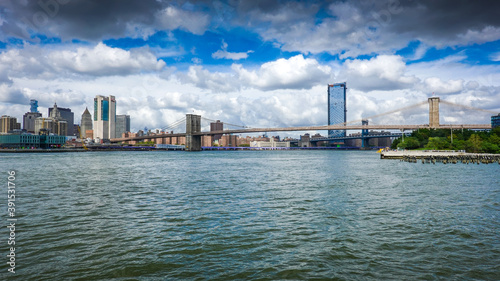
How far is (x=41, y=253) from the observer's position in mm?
8156

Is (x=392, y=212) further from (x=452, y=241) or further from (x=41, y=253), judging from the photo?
(x=41, y=253)

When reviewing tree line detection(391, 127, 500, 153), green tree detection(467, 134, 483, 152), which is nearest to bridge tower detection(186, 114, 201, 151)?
tree line detection(391, 127, 500, 153)

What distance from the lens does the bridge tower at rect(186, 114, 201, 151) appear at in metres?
132

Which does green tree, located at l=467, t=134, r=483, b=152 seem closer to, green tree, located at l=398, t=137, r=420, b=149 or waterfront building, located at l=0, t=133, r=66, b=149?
green tree, located at l=398, t=137, r=420, b=149

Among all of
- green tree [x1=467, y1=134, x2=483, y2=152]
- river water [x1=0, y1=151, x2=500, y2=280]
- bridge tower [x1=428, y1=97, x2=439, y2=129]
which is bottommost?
river water [x1=0, y1=151, x2=500, y2=280]

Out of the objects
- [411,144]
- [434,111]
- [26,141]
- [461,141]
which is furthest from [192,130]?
[461,141]

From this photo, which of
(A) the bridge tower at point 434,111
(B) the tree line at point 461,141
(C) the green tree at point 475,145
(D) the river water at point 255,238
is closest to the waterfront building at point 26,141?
(B) the tree line at point 461,141

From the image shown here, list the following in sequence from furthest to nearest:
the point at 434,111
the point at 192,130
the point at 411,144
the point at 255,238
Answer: the point at 192,130
the point at 434,111
the point at 411,144
the point at 255,238

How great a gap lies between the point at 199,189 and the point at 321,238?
12.2m

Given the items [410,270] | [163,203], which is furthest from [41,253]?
[410,270]

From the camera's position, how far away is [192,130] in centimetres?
13450

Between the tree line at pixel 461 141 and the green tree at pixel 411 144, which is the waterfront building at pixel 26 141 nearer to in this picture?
the tree line at pixel 461 141

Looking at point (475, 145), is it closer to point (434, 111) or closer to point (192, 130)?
point (434, 111)

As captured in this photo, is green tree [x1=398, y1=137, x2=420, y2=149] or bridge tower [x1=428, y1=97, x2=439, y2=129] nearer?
green tree [x1=398, y1=137, x2=420, y2=149]
